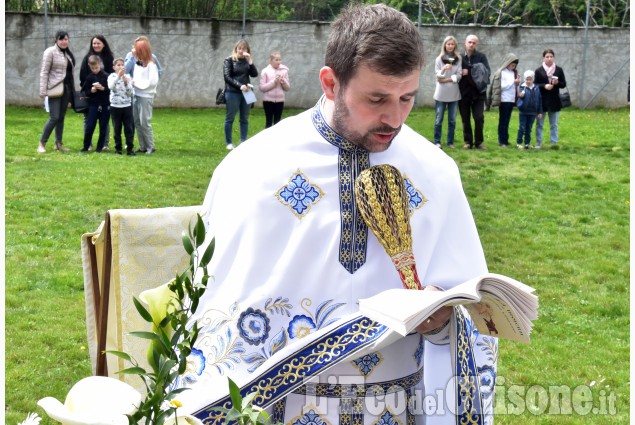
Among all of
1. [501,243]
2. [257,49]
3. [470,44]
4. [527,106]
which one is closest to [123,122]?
[470,44]

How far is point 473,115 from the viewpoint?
14.7 metres

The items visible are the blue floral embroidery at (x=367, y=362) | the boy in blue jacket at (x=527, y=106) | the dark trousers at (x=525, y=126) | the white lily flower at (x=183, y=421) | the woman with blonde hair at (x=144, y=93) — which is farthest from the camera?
the dark trousers at (x=525, y=126)

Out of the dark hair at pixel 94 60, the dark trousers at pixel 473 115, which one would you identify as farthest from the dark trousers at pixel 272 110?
the dark hair at pixel 94 60

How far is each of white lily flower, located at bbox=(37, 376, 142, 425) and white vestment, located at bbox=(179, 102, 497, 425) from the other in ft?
4.31

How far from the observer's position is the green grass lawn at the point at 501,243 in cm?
580

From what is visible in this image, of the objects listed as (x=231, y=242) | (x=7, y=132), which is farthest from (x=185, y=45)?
(x=231, y=242)

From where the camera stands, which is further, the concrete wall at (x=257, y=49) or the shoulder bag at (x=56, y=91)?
the concrete wall at (x=257, y=49)

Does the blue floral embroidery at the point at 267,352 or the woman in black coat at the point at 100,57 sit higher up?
the woman in black coat at the point at 100,57

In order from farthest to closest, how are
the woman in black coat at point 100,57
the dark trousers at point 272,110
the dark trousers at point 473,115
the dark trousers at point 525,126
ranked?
the dark trousers at point 272,110, the dark trousers at point 525,126, the dark trousers at point 473,115, the woman in black coat at point 100,57

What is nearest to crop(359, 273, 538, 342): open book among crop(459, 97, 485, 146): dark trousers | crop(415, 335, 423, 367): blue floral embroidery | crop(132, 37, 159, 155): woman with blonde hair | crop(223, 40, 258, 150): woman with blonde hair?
crop(415, 335, 423, 367): blue floral embroidery

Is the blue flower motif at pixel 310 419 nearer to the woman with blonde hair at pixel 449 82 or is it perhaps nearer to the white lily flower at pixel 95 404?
the white lily flower at pixel 95 404

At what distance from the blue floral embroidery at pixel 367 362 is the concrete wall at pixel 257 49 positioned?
64.2 ft

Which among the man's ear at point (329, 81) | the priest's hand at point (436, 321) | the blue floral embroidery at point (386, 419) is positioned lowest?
the blue floral embroidery at point (386, 419)

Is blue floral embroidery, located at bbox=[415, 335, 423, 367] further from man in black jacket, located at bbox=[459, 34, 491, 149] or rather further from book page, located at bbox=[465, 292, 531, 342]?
man in black jacket, located at bbox=[459, 34, 491, 149]
